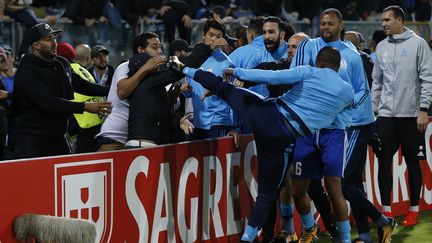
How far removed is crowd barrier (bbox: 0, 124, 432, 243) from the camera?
285 inches

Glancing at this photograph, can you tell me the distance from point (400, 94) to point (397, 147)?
561 mm

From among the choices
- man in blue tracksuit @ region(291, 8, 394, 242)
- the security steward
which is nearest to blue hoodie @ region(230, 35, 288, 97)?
man in blue tracksuit @ region(291, 8, 394, 242)

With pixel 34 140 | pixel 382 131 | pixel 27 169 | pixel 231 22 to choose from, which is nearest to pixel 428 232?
pixel 382 131

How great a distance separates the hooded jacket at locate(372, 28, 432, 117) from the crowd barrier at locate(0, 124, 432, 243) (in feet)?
5.43

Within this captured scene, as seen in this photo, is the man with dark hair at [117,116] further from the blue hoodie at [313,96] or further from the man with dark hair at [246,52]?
the blue hoodie at [313,96]

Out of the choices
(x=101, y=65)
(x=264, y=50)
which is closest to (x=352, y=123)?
(x=264, y=50)

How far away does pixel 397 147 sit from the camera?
35.1ft

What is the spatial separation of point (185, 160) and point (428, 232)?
3.03 metres

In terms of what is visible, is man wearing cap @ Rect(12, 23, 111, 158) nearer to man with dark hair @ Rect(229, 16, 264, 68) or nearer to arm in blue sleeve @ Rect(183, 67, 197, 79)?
arm in blue sleeve @ Rect(183, 67, 197, 79)

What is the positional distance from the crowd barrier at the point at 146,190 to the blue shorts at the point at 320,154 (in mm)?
737

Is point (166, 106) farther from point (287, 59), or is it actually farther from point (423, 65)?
point (423, 65)

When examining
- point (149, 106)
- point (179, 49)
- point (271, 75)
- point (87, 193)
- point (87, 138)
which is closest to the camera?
point (87, 193)

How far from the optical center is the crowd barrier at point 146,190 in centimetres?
724

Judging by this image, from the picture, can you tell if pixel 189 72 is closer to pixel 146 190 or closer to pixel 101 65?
pixel 146 190
